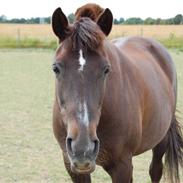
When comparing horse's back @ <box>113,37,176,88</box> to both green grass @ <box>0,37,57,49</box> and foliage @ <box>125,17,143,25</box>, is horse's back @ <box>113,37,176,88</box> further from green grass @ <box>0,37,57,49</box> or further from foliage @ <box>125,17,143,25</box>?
foliage @ <box>125,17,143,25</box>

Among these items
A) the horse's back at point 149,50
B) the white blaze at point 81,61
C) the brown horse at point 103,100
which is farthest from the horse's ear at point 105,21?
the horse's back at point 149,50

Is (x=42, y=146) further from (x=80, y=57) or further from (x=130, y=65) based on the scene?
(x=80, y=57)

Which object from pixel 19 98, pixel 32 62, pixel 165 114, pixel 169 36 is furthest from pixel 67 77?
pixel 169 36

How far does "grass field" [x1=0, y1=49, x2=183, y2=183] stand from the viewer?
5008 mm

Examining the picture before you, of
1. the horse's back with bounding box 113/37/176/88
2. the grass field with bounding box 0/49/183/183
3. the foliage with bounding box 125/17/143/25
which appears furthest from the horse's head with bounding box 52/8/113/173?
the foliage with bounding box 125/17/143/25

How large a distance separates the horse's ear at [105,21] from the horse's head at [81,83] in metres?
0.13

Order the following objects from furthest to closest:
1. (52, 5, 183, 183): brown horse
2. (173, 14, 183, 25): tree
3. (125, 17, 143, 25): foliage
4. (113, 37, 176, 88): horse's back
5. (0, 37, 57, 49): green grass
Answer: (125, 17, 143, 25): foliage
(173, 14, 183, 25): tree
(0, 37, 57, 49): green grass
(113, 37, 176, 88): horse's back
(52, 5, 183, 183): brown horse

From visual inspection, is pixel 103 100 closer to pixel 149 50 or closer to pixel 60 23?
pixel 60 23

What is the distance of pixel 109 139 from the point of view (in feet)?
9.91

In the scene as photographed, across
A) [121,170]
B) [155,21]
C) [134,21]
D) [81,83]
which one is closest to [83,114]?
[81,83]

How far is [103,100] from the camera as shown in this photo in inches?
115

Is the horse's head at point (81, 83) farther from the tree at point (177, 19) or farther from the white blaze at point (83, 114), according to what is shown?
the tree at point (177, 19)

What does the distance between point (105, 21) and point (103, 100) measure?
0.51 m

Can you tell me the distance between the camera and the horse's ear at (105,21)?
2815mm
